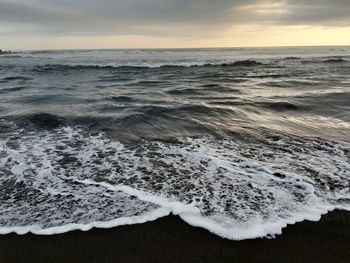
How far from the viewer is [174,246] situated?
3477mm

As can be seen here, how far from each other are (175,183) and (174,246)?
4.68ft

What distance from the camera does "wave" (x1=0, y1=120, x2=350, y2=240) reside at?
3.94 meters

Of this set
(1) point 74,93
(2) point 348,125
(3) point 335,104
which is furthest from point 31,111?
(3) point 335,104

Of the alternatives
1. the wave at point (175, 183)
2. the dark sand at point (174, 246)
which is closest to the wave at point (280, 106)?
the wave at point (175, 183)

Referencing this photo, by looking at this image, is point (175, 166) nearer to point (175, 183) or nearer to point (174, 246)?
point (175, 183)

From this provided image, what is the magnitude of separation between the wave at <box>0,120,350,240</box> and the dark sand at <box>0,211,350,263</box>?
5.5 inches

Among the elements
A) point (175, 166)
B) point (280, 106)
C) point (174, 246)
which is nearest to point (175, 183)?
point (175, 166)

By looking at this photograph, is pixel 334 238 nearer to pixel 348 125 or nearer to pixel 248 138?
pixel 248 138

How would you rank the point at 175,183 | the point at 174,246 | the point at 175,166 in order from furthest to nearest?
the point at 175,166
the point at 175,183
the point at 174,246

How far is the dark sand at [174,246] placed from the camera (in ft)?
10.8

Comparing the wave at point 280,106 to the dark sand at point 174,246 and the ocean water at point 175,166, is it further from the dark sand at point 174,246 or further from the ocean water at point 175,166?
the dark sand at point 174,246

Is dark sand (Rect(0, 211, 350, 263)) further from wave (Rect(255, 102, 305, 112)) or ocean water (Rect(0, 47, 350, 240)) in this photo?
wave (Rect(255, 102, 305, 112))

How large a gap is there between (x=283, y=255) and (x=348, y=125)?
5.71 m

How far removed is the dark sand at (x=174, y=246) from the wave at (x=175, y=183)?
0.46 ft
